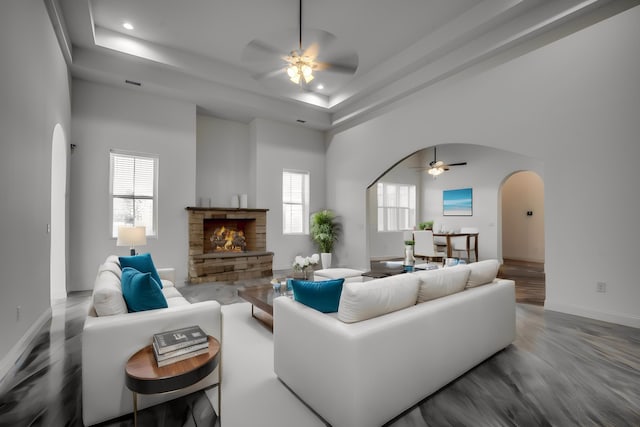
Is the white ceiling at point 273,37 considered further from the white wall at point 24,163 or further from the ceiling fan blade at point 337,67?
the white wall at point 24,163

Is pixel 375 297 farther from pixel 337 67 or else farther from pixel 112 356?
pixel 337 67

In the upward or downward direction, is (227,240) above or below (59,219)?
below

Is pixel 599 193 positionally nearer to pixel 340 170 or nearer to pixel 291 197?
pixel 340 170

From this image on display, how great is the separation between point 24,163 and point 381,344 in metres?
3.51

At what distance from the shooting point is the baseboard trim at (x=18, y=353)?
2.31 m

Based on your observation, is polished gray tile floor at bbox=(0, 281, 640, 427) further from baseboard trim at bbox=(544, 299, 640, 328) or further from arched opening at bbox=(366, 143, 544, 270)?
arched opening at bbox=(366, 143, 544, 270)

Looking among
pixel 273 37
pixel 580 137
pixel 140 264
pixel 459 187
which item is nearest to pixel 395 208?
pixel 459 187

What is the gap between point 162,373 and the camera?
63.6 inches

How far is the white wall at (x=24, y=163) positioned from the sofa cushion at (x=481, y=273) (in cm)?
375

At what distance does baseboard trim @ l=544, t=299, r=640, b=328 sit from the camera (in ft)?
11.0

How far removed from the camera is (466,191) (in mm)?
8445

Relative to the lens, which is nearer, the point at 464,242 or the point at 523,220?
the point at 464,242

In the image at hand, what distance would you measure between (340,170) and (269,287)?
442 centimetres

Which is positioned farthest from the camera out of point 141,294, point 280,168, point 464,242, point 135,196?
point 464,242
